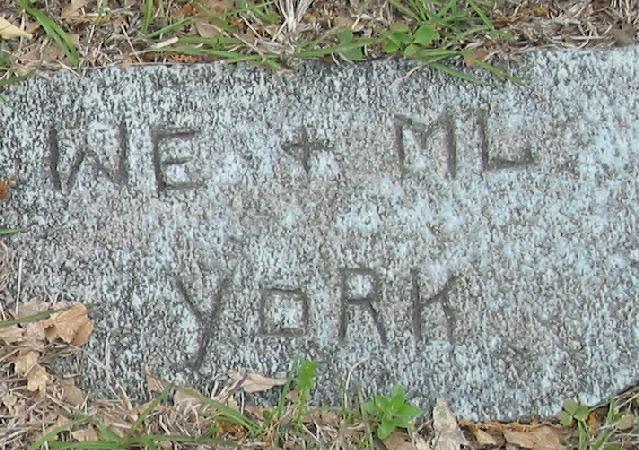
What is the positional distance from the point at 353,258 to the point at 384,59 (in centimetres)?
47

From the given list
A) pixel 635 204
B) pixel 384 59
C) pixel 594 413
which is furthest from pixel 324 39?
pixel 594 413

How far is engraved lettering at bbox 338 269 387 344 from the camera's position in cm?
189

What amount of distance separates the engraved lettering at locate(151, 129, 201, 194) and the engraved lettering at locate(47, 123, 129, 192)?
65mm

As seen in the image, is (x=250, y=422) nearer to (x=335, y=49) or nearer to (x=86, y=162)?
(x=86, y=162)

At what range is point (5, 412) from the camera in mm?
1894

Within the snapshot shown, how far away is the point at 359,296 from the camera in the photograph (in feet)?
6.23

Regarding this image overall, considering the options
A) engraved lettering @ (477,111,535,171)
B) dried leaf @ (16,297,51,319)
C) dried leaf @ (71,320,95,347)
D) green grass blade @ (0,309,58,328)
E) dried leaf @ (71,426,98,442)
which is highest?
engraved lettering @ (477,111,535,171)

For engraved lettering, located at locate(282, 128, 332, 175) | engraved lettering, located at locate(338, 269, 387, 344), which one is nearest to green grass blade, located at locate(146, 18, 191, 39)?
engraved lettering, located at locate(282, 128, 332, 175)

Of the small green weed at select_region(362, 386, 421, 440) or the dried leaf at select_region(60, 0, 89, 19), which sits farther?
the dried leaf at select_region(60, 0, 89, 19)

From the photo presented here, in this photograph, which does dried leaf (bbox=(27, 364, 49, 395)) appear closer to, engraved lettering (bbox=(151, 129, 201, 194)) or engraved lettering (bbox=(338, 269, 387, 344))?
engraved lettering (bbox=(151, 129, 201, 194))

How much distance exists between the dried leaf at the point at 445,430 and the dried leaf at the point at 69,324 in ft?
2.59

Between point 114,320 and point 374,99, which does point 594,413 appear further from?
point 114,320

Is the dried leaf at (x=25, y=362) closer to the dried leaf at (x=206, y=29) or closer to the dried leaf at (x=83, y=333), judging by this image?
the dried leaf at (x=83, y=333)

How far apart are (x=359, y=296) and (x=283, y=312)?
0.17 m
